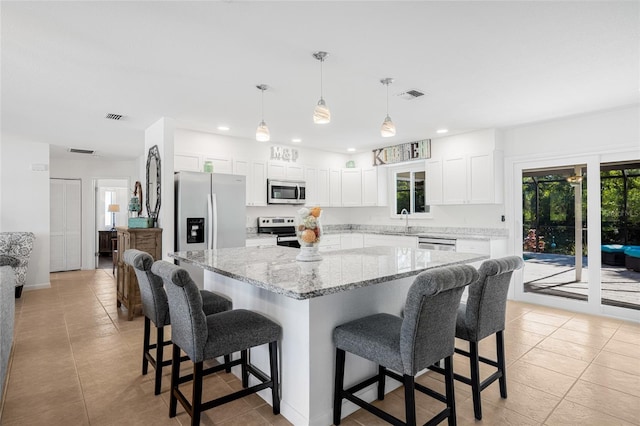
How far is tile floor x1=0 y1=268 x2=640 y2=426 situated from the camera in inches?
84.0

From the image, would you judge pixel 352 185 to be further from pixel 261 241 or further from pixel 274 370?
pixel 274 370

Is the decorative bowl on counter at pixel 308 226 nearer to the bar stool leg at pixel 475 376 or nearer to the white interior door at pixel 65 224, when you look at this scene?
the bar stool leg at pixel 475 376

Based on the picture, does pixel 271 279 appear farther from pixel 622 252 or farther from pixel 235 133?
pixel 622 252

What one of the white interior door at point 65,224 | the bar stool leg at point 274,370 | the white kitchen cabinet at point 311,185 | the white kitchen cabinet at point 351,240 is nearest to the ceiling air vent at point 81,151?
the white interior door at point 65,224

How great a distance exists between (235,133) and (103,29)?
9.48ft

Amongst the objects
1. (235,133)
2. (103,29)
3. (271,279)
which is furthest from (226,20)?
(235,133)

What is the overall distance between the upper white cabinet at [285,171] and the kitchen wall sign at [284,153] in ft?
0.29

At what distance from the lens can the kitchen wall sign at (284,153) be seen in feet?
19.2

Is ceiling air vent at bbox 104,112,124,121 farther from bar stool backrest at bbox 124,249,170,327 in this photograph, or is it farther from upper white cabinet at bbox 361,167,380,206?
upper white cabinet at bbox 361,167,380,206

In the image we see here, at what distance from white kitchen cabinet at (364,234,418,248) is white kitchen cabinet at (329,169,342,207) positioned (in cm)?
87

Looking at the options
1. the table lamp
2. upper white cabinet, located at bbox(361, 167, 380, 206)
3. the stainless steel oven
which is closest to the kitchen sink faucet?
upper white cabinet, located at bbox(361, 167, 380, 206)

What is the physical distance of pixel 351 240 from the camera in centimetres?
671

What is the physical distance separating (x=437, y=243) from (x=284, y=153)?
2901mm

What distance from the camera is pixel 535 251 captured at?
16.0ft
